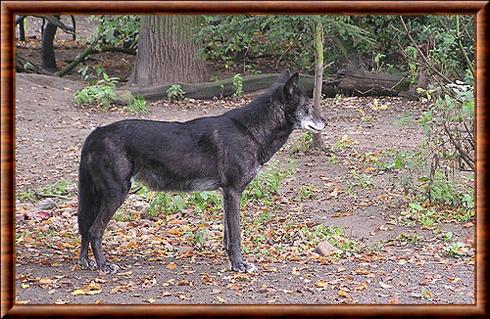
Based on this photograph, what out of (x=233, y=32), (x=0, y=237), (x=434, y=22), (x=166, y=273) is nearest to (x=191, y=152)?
(x=166, y=273)

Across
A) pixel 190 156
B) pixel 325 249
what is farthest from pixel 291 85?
pixel 325 249

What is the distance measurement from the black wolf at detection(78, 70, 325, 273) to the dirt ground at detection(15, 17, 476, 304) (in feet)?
1.44

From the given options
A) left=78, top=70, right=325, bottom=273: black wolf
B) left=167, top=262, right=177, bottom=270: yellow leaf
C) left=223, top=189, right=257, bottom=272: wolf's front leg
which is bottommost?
left=167, top=262, right=177, bottom=270: yellow leaf

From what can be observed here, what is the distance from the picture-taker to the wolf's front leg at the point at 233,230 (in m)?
6.70

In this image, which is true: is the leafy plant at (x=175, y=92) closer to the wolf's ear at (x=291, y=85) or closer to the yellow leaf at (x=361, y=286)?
the wolf's ear at (x=291, y=85)

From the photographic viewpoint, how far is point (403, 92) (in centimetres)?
1428

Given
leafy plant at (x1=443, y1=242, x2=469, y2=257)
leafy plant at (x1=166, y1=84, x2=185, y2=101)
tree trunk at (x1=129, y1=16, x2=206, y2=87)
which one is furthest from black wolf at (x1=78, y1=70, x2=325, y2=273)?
tree trunk at (x1=129, y1=16, x2=206, y2=87)

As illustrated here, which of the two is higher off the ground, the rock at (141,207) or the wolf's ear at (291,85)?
the wolf's ear at (291,85)

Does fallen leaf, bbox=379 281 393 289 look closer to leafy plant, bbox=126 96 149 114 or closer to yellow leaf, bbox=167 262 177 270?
yellow leaf, bbox=167 262 177 270

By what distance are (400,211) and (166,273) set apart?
3465mm

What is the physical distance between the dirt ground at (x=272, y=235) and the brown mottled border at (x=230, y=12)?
1419 mm

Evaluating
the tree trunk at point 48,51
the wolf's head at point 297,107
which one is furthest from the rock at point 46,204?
the tree trunk at point 48,51

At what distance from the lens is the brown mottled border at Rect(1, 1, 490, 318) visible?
3367mm

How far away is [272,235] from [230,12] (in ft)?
16.1
